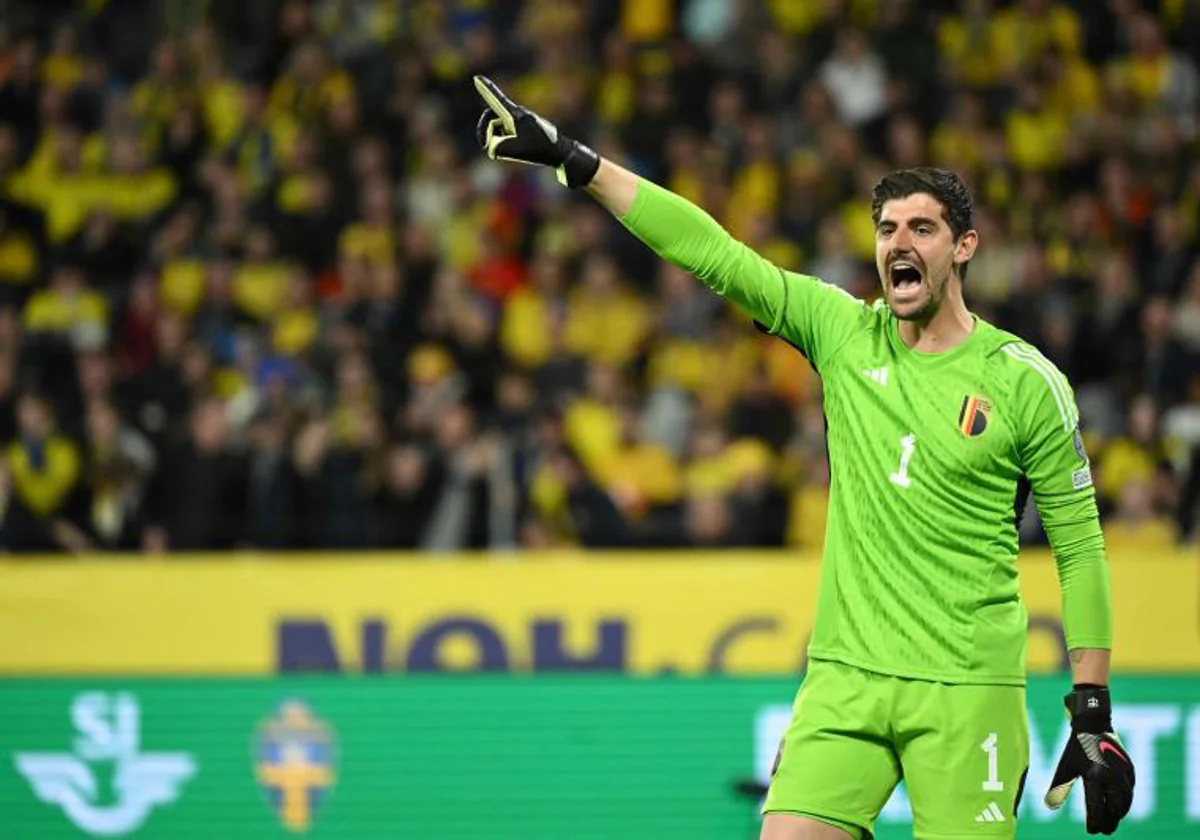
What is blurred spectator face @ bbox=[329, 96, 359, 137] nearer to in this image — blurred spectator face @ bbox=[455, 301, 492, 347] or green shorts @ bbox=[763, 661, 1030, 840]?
blurred spectator face @ bbox=[455, 301, 492, 347]

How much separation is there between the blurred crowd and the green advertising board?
3452mm

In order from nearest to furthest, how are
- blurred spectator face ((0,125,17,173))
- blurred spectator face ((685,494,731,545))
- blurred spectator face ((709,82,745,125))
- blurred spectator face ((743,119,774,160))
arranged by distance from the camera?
blurred spectator face ((685,494,731,545)) < blurred spectator face ((743,119,774,160)) < blurred spectator face ((709,82,745,125)) < blurred spectator face ((0,125,17,173))

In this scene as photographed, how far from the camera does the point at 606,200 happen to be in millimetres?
5207

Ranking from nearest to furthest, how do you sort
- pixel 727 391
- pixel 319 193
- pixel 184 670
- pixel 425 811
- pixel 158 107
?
pixel 425 811 → pixel 184 670 → pixel 727 391 → pixel 319 193 → pixel 158 107

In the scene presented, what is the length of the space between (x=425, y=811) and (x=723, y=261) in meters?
3.31

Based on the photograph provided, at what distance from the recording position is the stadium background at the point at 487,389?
7863 mm

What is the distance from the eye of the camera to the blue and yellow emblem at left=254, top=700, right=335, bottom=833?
7.83 metres

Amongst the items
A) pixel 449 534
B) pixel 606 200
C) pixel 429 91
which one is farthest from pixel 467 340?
pixel 606 200

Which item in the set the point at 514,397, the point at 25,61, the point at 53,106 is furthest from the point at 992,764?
the point at 25,61

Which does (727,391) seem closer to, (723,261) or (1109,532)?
(1109,532)

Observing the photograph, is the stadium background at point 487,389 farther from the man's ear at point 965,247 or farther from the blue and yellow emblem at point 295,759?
the man's ear at point 965,247

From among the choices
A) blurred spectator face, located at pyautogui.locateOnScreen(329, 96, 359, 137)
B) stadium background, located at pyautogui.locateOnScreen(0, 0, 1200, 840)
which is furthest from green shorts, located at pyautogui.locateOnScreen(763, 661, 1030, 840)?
blurred spectator face, located at pyautogui.locateOnScreen(329, 96, 359, 137)

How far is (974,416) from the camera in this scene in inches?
199

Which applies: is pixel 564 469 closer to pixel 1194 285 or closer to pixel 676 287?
pixel 676 287
